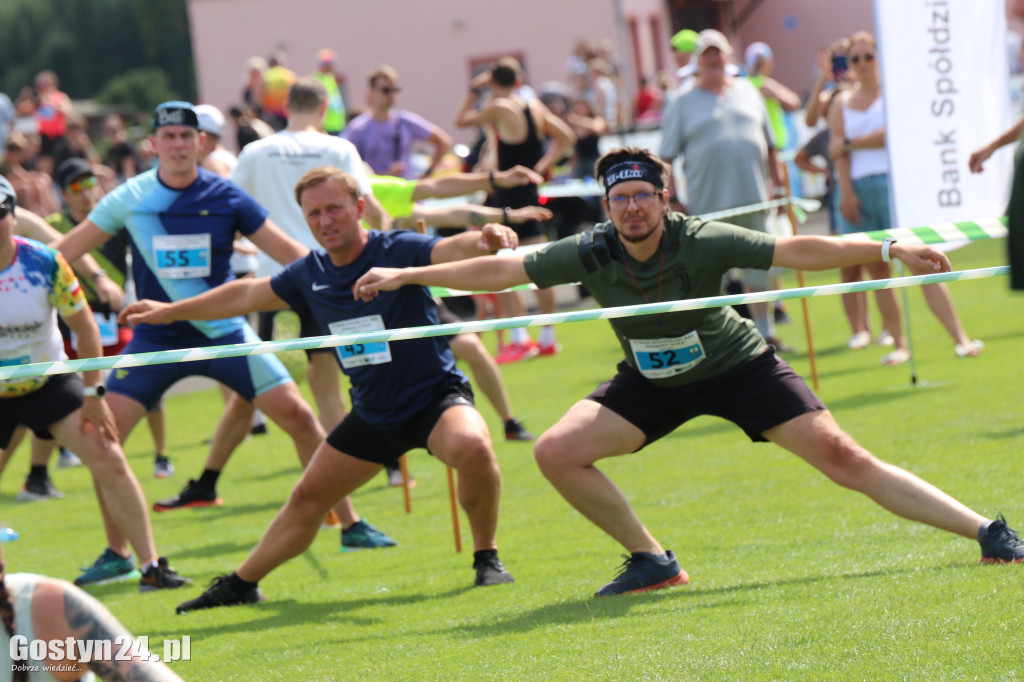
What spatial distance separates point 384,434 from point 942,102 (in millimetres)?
4739

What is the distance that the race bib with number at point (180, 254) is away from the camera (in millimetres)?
6863

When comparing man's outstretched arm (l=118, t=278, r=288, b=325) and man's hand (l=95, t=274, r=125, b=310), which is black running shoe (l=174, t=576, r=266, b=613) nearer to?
man's outstretched arm (l=118, t=278, r=288, b=325)

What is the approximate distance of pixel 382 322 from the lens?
5.81m

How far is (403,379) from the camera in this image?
18.9 ft

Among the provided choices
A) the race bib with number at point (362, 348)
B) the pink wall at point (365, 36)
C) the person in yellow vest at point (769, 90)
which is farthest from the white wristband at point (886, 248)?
the pink wall at point (365, 36)

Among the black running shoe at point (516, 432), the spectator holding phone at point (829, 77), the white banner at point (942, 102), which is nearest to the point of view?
the white banner at point (942, 102)

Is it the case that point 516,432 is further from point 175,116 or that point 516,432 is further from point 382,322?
point 382,322

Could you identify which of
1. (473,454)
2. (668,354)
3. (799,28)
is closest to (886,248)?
(668,354)

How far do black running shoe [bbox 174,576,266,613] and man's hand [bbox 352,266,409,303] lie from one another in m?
1.46

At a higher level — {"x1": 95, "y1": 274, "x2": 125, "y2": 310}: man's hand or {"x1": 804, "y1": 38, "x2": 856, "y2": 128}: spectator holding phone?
{"x1": 804, "y1": 38, "x2": 856, "y2": 128}: spectator holding phone

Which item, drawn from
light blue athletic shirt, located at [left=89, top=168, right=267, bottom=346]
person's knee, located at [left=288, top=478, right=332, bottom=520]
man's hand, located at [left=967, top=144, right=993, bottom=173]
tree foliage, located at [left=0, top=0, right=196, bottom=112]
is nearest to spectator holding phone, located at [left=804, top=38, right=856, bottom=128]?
man's hand, located at [left=967, top=144, right=993, bottom=173]

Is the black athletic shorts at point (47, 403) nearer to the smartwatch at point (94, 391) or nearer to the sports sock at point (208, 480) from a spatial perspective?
the smartwatch at point (94, 391)

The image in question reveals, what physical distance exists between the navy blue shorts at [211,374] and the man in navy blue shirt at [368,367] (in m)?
0.75

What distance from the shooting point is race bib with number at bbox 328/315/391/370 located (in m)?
5.71
